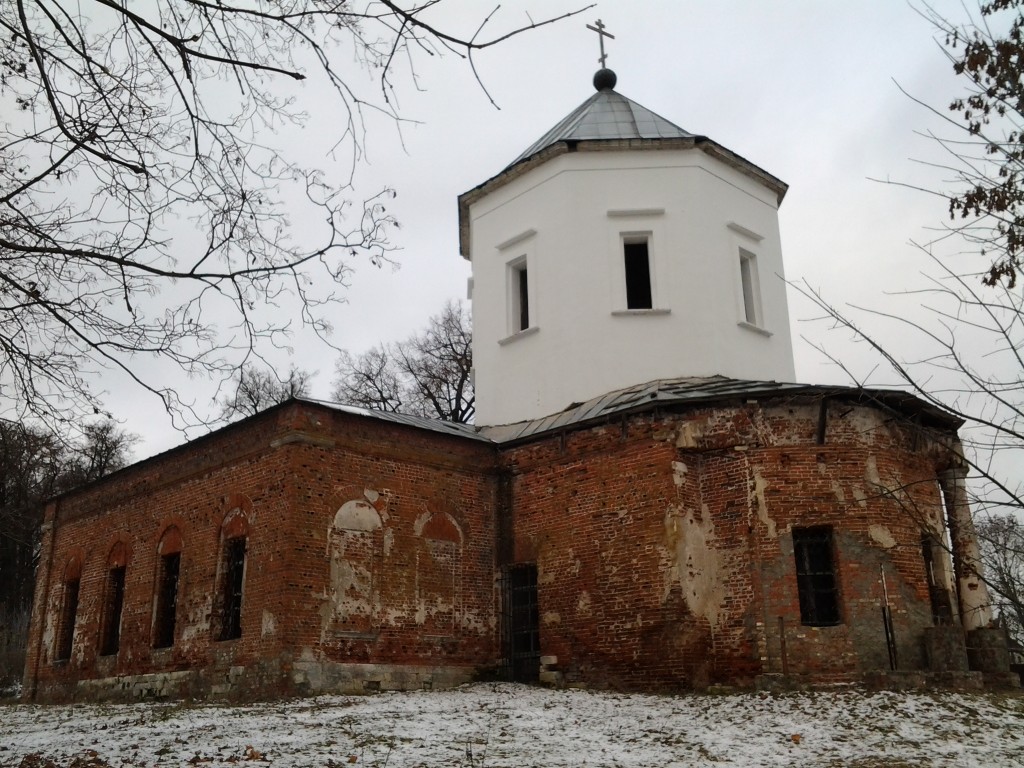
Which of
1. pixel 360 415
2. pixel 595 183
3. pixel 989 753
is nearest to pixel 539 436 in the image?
pixel 360 415

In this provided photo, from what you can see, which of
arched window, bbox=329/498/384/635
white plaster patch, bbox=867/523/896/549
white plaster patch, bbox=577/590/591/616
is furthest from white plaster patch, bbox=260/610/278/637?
white plaster patch, bbox=867/523/896/549

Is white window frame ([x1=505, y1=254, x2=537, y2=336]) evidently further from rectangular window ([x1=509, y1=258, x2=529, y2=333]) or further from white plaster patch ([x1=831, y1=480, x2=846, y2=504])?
white plaster patch ([x1=831, y1=480, x2=846, y2=504])

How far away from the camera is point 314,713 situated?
32.7 feet

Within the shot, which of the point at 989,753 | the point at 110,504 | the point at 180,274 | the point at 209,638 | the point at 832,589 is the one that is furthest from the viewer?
the point at 110,504

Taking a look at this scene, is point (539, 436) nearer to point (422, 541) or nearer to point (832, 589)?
point (422, 541)

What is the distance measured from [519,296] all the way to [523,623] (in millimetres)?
5658

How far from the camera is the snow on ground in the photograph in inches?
310

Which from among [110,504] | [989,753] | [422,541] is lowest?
[989,753]

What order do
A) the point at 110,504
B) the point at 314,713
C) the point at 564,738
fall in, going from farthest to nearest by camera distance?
the point at 110,504
the point at 314,713
the point at 564,738

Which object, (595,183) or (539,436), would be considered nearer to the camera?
(539,436)

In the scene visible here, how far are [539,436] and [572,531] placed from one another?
154 cm

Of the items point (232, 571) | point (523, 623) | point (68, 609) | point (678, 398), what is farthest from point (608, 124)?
point (68, 609)

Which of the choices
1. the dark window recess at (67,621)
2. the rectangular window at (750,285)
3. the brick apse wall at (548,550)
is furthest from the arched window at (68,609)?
the rectangular window at (750,285)

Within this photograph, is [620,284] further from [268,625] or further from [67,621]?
[67,621]
